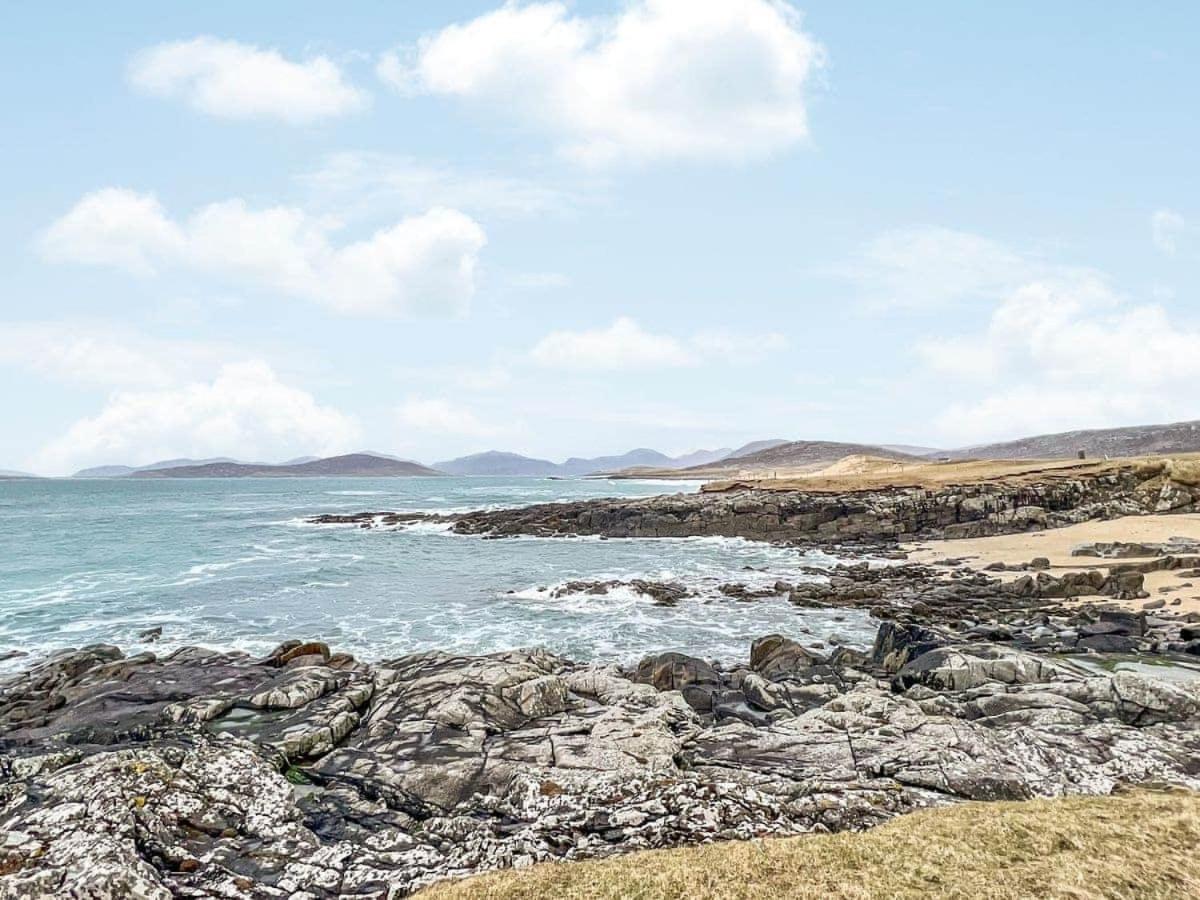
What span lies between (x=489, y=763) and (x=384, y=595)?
2909 centimetres

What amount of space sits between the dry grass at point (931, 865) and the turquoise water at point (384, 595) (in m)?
16.7

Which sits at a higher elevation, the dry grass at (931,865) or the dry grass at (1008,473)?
the dry grass at (1008,473)

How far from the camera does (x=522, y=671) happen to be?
17953 millimetres

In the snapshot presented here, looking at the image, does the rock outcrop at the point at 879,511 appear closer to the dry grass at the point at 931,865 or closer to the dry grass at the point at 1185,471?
the dry grass at the point at 1185,471

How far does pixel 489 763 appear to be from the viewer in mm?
13516

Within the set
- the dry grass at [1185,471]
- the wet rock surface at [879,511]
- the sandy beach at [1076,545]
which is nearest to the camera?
the sandy beach at [1076,545]

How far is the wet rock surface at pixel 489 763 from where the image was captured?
1033 centimetres

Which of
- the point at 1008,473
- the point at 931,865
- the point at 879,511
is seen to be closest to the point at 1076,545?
the point at 879,511

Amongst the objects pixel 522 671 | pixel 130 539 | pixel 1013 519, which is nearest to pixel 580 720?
pixel 522 671

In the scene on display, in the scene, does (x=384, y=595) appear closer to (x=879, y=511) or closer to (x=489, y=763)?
(x=489, y=763)

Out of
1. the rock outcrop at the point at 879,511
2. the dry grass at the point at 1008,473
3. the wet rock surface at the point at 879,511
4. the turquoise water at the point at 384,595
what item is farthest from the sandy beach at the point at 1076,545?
the dry grass at the point at 1008,473

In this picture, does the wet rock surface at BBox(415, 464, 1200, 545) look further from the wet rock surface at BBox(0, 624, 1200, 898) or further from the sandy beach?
the wet rock surface at BBox(0, 624, 1200, 898)

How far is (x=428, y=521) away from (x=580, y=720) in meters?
76.9

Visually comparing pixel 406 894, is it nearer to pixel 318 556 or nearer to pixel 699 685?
pixel 699 685
